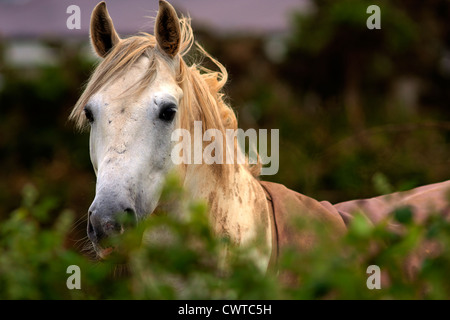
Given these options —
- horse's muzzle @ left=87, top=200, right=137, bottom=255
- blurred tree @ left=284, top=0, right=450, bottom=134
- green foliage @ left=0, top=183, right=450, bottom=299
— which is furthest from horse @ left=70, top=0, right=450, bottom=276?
blurred tree @ left=284, top=0, right=450, bottom=134

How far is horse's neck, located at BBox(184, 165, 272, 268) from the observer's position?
2.63 meters

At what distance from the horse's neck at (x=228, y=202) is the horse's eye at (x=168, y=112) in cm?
26

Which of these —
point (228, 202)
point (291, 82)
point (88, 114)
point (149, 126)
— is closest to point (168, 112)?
point (149, 126)

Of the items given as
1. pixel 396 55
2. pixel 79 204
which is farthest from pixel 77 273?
pixel 396 55

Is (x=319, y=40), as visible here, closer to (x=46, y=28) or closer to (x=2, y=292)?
(x=46, y=28)

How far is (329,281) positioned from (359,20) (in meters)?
Answer: 17.4

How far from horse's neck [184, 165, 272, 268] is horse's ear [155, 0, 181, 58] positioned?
1.96 ft

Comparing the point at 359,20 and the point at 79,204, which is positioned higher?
the point at 359,20

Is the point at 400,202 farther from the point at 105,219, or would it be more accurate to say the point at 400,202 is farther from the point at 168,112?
the point at 105,219

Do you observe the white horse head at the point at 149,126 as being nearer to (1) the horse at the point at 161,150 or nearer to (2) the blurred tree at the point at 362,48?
(1) the horse at the point at 161,150

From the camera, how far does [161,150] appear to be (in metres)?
2.47

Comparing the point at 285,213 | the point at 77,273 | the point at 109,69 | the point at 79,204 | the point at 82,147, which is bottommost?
the point at 77,273

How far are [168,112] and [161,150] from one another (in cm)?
17
